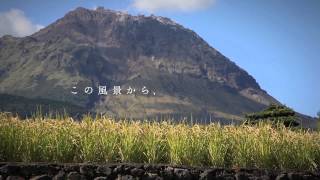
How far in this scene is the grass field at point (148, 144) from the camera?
33.9 ft

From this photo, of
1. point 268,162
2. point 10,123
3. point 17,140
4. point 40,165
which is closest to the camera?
point 40,165

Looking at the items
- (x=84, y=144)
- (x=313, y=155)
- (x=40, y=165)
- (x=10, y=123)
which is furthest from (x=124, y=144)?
(x=313, y=155)

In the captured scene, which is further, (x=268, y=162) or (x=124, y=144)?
(x=268, y=162)

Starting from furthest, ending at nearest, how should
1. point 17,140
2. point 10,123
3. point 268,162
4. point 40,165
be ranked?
point 268,162, point 10,123, point 17,140, point 40,165

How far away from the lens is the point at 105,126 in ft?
36.8

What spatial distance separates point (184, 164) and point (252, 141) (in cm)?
186

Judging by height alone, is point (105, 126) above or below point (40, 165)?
above

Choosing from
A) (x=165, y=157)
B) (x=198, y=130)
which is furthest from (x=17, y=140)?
(x=198, y=130)

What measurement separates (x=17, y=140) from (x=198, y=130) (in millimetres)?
4151

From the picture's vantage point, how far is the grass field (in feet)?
33.9

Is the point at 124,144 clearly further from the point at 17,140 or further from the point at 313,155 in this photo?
the point at 313,155

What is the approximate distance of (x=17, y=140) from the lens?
10.3m

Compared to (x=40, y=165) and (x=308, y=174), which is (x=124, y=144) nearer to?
(x=40, y=165)

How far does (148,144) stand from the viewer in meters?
10.7
